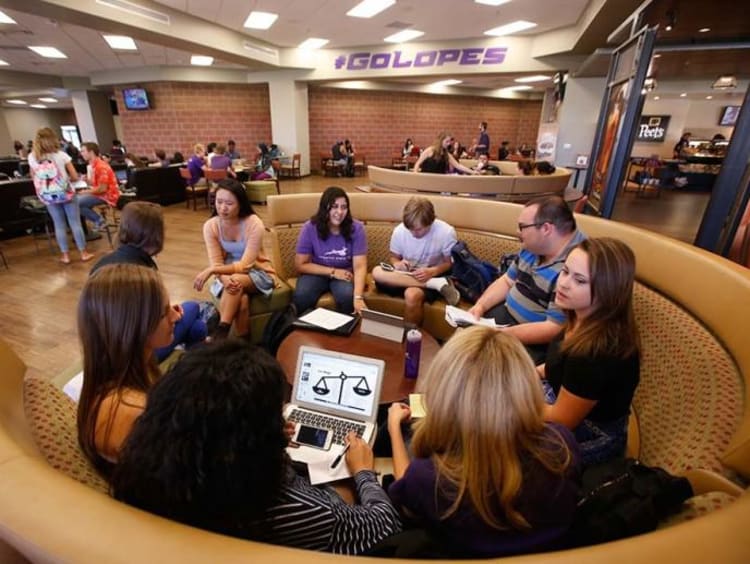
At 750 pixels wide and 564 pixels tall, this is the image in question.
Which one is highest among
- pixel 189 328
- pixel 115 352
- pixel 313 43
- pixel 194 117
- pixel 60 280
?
pixel 313 43

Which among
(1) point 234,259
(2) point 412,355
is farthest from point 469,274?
(1) point 234,259

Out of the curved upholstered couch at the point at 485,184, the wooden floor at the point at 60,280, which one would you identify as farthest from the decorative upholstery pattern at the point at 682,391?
the wooden floor at the point at 60,280

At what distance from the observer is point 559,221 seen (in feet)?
6.59

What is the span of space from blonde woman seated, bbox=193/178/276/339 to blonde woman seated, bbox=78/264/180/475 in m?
1.49

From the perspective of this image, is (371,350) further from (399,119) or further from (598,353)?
(399,119)

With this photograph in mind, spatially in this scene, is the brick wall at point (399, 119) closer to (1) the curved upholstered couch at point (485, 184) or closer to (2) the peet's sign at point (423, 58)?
(2) the peet's sign at point (423, 58)

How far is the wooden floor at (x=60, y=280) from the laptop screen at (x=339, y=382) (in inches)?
80.2

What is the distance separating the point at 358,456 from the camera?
1.21 m

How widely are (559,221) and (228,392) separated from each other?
1.90m

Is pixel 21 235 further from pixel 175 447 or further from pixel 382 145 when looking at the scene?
pixel 382 145

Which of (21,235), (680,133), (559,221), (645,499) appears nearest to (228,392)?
(645,499)

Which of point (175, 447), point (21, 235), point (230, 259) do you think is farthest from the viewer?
point (21, 235)

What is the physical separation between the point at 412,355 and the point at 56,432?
132 centimetres

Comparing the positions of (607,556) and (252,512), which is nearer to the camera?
(607,556)
